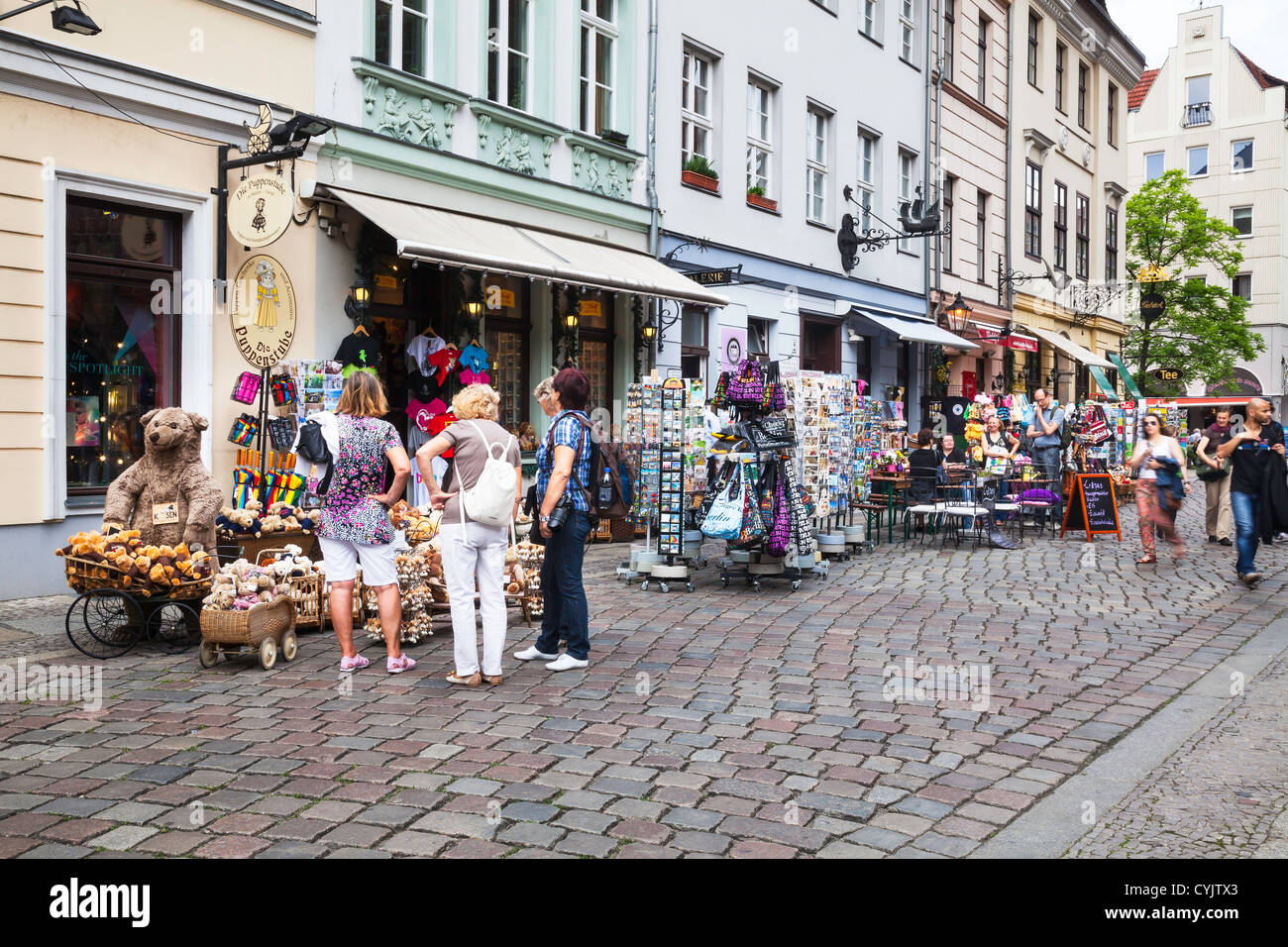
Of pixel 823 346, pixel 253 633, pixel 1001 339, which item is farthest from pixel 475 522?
pixel 1001 339

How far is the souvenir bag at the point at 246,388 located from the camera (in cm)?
1038

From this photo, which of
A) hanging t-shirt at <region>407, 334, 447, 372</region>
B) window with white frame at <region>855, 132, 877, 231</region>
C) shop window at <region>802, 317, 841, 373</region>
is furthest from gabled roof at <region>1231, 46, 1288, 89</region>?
hanging t-shirt at <region>407, 334, 447, 372</region>

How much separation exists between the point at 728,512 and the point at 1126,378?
1045 inches

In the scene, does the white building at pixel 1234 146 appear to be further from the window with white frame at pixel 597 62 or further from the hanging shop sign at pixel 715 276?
the window with white frame at pixel 597 62

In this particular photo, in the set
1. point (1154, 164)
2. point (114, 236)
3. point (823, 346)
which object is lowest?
point (114, 236)

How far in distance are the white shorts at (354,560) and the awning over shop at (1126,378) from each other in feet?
94.5

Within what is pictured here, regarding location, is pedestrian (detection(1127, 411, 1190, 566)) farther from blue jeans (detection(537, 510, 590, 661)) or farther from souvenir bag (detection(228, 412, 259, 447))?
souvenir bag (detection(228, 412, 259, 447))

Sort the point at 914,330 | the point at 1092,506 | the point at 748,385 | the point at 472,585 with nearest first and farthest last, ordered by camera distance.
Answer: the point at 472,585 → the point at 748,385 → the point at 1092,506 → the point at 914,330

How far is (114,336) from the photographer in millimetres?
9773

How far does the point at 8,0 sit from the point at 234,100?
2.04 metres

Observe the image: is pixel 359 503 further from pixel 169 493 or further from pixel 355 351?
→ pixel 355 351

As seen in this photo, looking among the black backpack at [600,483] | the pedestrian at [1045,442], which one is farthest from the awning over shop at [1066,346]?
the black backpack at [600,483]

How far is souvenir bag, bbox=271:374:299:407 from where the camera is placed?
10719 mm

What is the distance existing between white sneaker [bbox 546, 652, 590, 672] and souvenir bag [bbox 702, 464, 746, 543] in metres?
2.97
